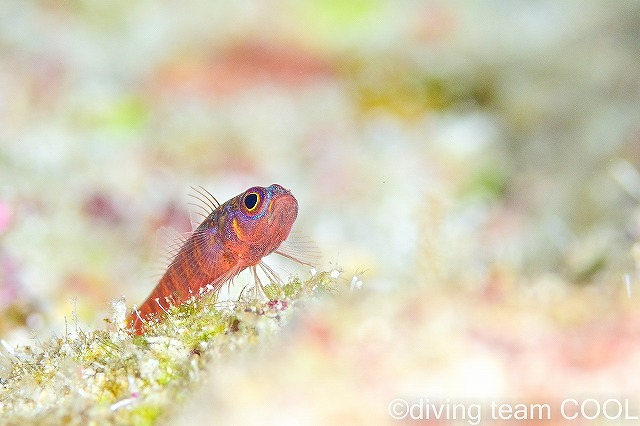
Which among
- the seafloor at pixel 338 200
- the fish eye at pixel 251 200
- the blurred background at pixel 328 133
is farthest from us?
the blurred background at pixel 328 133

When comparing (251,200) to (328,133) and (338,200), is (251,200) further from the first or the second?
(328,133)

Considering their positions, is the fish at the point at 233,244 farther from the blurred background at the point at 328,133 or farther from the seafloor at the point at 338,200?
the blurred background at the point at 328,133

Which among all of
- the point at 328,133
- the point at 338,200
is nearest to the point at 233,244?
the point at 338,200

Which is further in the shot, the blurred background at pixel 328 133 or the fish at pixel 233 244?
the blurred background at pixel 328 133

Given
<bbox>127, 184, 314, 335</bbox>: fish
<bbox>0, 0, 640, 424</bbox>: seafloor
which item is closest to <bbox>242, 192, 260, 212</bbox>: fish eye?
<bbox>127, 184, 314, 335</bbox>: fish

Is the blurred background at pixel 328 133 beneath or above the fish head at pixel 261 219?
above

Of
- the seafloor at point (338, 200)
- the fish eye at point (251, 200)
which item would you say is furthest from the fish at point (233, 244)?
the seafloor at point (338, 200)

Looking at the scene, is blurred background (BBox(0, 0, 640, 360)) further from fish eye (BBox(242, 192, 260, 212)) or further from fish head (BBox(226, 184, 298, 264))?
fish eye (BBox(242, 192, 260, 212))
